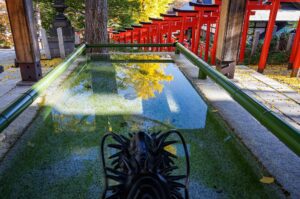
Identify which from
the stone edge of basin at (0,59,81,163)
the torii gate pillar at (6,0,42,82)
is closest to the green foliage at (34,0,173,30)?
the torii gate pillar at (6,0,42,82)

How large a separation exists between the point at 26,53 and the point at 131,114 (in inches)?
92.4

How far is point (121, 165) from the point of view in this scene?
1.46m

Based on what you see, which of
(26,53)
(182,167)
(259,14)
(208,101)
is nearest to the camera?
(182,167)

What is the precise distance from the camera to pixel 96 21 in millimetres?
7188

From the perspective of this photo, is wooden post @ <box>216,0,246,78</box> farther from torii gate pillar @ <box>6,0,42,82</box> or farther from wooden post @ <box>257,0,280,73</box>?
torii gate pillar @ <box>6,0,42,82</box>

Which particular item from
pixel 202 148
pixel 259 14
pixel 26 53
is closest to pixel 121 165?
pixel 202 148

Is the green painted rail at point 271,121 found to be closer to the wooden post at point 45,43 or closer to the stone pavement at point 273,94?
the stone pavement at point 273,94

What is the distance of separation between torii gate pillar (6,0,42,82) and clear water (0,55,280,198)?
662mm

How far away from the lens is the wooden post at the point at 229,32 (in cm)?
430

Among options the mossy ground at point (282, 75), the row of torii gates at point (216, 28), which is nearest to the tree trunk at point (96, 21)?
the row of torii gates at point (216, 28)

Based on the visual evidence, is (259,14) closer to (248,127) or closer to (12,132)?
(248,127)

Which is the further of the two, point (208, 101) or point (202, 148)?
point (208, 101)

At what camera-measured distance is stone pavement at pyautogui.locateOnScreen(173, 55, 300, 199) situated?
208 centimetres

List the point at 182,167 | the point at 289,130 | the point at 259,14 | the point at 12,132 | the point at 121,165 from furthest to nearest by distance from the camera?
the point at 259,14
the point at 12,132
the point at 182,167
the point at 289,130
the point at 121,165
